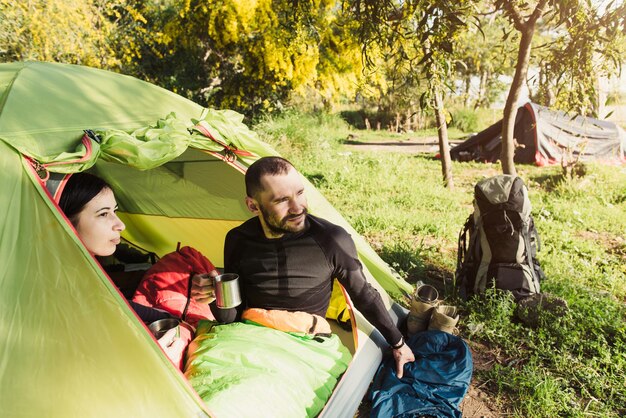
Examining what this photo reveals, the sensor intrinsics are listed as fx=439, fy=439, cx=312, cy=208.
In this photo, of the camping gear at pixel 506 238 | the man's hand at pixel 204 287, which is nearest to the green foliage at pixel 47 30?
the man's hand at pixel 204 287

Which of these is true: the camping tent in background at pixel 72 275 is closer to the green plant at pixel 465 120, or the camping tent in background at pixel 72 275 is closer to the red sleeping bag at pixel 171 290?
the red sleeping bag at pixel 171 290

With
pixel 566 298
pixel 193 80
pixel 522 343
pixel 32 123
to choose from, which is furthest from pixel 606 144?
pixel 32 123

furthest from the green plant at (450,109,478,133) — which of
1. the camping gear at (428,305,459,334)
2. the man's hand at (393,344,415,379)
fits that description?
the man's hand at (393,344,415,379)

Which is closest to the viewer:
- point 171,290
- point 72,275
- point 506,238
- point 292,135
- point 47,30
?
point 72,275

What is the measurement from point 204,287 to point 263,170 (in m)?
0.63

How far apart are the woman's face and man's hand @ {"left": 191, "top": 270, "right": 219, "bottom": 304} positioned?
1.31ft

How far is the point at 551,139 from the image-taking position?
8422 mm

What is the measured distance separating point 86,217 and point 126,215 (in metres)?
2.03

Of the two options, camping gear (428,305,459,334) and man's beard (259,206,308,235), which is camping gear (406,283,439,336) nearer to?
camping gear (428,305,459,334)

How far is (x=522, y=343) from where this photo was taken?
2793 millimetres

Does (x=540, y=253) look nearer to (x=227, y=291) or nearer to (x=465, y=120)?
(x=227, y=291)

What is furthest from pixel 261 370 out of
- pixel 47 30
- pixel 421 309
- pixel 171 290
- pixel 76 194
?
pixel 47 30

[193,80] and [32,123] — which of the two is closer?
A: [32,123]

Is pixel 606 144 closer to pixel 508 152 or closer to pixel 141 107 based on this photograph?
pixel 508 152
